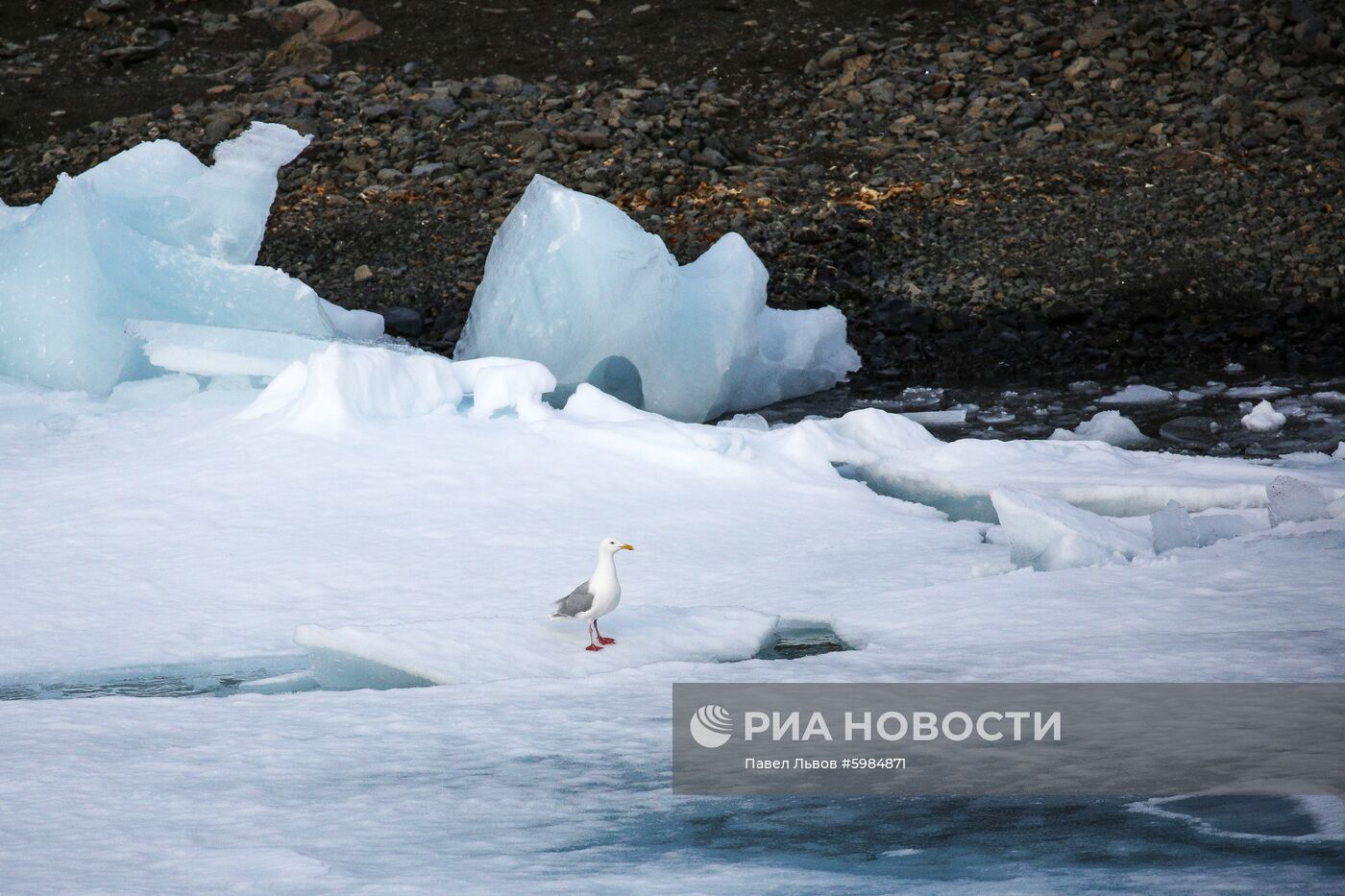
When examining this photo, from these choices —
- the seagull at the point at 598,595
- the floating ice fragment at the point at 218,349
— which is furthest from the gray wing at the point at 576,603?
the floating ice fragment at the point at 218,349

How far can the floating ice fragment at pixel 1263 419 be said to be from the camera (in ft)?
29.8

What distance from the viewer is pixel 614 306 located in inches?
350

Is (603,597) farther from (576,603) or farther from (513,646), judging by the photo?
(513,646)

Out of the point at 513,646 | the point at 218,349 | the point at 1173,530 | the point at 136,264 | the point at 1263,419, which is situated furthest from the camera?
the point at 1263,419

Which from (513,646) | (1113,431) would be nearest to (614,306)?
(1113,431)

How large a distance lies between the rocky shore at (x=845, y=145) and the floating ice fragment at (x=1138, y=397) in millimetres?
750

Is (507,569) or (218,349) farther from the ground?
(218,349)

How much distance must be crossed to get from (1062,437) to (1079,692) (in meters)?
4.78

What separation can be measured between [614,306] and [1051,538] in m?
4.06

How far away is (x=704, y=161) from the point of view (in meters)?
14.9

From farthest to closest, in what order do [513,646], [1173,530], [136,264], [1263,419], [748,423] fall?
[1263,419] < [748,423] < [136,264] < [1173,530] < [513,646]

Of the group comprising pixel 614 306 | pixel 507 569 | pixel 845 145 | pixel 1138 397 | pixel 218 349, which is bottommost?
pixel 507 569

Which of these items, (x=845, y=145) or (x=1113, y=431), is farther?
(x=845, y=145)

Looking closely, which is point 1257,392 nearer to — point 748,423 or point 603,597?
point 748,423
